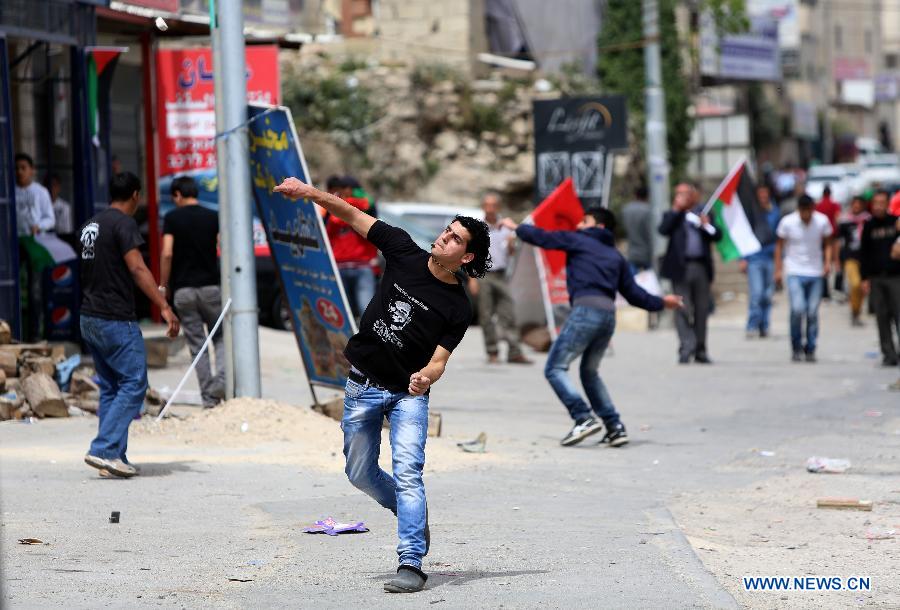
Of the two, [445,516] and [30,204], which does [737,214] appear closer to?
[30,204]

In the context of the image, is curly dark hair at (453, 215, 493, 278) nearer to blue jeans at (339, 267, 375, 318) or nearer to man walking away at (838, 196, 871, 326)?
blue jeans at (339, 267, 375, 318)

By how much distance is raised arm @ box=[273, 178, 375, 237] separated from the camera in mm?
6453

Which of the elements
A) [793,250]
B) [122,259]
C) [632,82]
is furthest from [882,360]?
[632,82]

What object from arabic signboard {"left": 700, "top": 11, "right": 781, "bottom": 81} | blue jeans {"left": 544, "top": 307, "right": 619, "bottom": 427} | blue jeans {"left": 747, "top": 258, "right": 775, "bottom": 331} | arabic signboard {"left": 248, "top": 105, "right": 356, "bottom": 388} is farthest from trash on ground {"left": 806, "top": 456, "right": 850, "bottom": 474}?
arabic signboard {"left": 700, "top": 11, "right": 781, "bottom": 81}

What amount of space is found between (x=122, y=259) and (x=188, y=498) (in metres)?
1.48

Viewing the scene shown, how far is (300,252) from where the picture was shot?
11164 millimetres

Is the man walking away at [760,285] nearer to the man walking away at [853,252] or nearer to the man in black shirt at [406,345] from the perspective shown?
the man walking away at [853,252]

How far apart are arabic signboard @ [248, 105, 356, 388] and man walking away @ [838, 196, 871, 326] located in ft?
36.9

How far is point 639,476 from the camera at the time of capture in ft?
31.9

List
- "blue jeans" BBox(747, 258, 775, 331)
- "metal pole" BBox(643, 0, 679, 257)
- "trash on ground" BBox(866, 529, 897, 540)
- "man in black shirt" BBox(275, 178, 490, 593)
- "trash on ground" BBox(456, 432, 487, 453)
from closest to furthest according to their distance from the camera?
1. "man in black shirt" BBox(275, 178, 490, 593)
2. "trash on ground" BBox(866, 529, 897, 540)
3. "trash on ground" BBox(456, 432, 487, 453)
4. "blue jeans" BBox(747, 258, 775, 331)
5. "metal pole" BBox(643, 0, 679, 257)

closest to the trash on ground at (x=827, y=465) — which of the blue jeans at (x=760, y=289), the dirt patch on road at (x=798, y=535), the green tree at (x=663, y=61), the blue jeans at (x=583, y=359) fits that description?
the dirt patch on road at (x=798, y=535)

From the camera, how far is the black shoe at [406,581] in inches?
241

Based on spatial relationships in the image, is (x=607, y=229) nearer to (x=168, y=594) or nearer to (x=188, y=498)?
(x=188, y=498)

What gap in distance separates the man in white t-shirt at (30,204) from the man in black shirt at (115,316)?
199 inches
